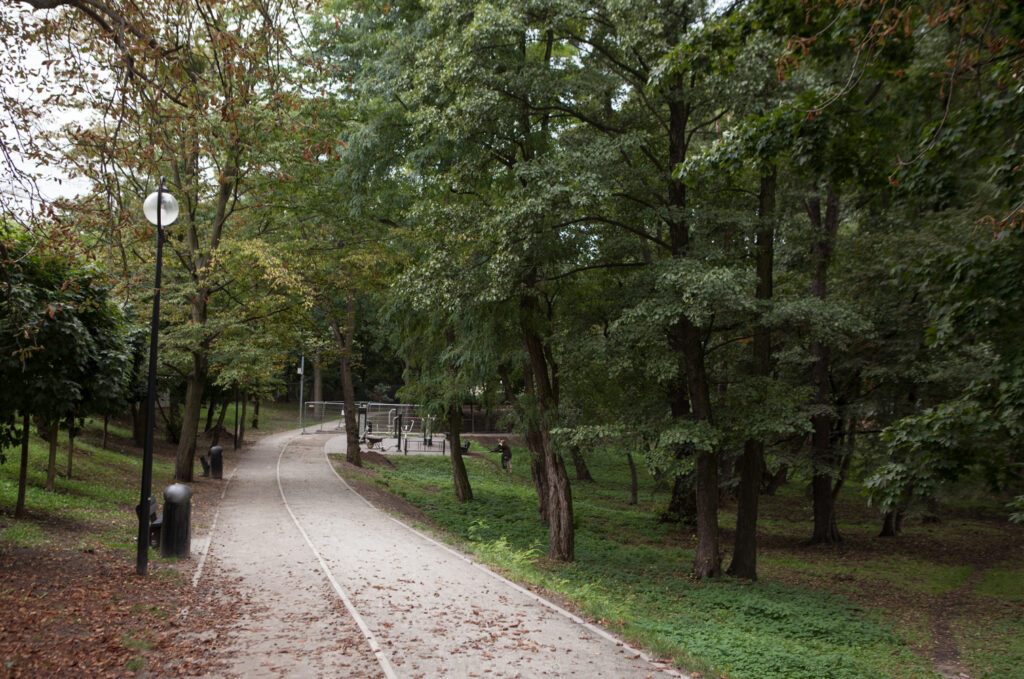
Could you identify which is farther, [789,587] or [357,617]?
[789,587]

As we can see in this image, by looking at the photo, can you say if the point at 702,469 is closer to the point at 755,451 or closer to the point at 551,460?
the point at 755,451

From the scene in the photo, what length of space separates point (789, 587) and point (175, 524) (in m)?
10.9

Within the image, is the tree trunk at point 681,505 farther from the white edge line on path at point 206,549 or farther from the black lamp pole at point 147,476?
the black lamp pole at point 147,476

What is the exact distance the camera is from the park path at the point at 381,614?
6.21 m

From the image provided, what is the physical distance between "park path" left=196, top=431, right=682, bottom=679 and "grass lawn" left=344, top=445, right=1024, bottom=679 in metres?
0.72

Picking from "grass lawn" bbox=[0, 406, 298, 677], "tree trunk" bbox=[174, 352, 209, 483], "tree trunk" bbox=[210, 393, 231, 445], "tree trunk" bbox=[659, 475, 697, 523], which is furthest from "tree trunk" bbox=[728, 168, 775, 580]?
"tree trunk" bbox=[210, 393, 231, 445]

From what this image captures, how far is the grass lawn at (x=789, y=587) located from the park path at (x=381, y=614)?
716mm

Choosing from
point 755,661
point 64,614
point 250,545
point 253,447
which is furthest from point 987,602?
point 253,447

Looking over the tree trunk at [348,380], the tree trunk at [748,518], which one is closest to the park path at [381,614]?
the tree trunk at [748,518]

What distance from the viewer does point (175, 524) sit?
1027 centimetres

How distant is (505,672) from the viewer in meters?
6.09

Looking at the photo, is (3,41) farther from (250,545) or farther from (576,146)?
(576,146)

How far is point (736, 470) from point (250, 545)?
49.7ft

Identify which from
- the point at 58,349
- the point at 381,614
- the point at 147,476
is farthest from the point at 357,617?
the point at 58,349
